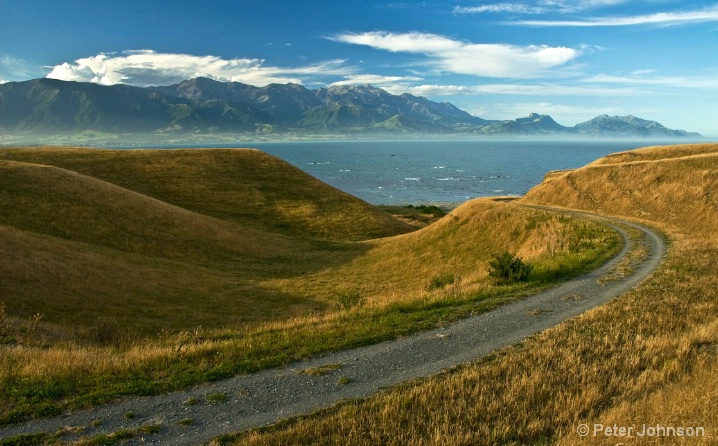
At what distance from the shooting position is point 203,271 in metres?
42.1

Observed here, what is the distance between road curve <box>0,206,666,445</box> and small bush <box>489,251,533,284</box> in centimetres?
435

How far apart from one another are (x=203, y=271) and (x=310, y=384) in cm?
3439

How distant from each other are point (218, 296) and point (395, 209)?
77.5m

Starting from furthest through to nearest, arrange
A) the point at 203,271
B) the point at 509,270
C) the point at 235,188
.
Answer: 1. the point at 235,188
2. the point at 203,271
3. the point at 509,270

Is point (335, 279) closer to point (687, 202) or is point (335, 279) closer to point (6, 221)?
point (6, 221)

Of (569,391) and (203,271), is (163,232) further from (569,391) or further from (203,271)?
(569,391)

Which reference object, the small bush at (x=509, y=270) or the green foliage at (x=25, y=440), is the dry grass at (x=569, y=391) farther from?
the small bush at (x=509, y=270)

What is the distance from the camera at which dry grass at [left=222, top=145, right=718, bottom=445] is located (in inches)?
334

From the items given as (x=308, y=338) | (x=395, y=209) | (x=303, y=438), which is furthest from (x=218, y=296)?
(x=395, y=209)

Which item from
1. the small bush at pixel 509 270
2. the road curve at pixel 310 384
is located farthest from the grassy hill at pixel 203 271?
the small bush at pixel 509 270

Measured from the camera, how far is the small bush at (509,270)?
21625mm

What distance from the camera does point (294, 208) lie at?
244 ft

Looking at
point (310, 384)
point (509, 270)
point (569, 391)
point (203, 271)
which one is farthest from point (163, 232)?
point (569, 391)

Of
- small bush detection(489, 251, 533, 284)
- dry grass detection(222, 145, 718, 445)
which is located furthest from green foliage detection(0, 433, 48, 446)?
small bush detection(489, 251, 533, 284)
